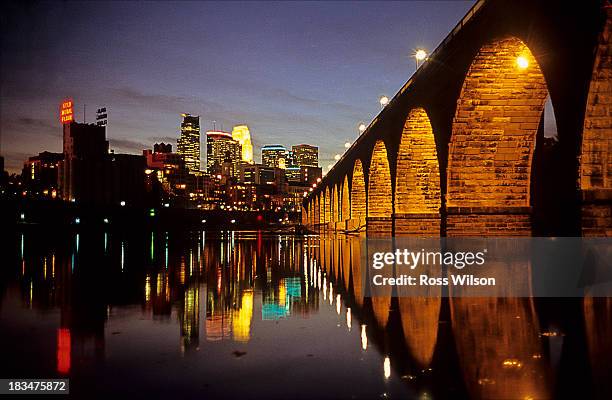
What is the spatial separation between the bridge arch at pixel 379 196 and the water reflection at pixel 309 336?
108 feet

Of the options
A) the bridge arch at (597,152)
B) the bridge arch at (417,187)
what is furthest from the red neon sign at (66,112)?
the bridge arch at (597,152)

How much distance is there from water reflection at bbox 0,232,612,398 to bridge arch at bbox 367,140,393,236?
32800mm

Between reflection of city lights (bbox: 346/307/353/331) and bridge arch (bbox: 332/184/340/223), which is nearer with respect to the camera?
reflection of city lights (bbox: 346/307/353/331)

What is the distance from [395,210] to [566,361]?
29622mm

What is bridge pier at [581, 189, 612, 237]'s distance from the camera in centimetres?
1199

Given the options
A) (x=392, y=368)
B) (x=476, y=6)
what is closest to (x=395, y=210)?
(x=476, y=6)

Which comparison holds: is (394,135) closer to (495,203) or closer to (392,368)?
(495,203)

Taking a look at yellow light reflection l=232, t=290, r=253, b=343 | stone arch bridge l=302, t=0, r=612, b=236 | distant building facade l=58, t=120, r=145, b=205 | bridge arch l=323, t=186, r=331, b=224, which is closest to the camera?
yellow light reflection l=232, t=290, r=253, b=343

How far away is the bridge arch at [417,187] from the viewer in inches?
1348

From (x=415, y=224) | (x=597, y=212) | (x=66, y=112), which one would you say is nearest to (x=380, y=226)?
(x=415, y=224)

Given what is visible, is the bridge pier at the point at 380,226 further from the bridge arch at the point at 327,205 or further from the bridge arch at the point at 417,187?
the bridge arch at the point at 327,205

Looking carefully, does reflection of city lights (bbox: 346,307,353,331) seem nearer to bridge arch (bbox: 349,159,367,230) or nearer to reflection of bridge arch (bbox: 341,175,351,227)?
bridge arch (bbox: 349,159,367,230)

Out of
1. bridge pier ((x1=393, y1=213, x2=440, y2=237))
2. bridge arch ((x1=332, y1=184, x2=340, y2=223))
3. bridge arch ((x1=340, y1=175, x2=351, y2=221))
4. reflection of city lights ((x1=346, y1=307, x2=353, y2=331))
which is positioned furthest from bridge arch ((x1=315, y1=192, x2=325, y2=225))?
reflection of city lights ((x1=346, y1=307, x2=353, y2=331))

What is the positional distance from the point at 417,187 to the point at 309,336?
29003 mm
